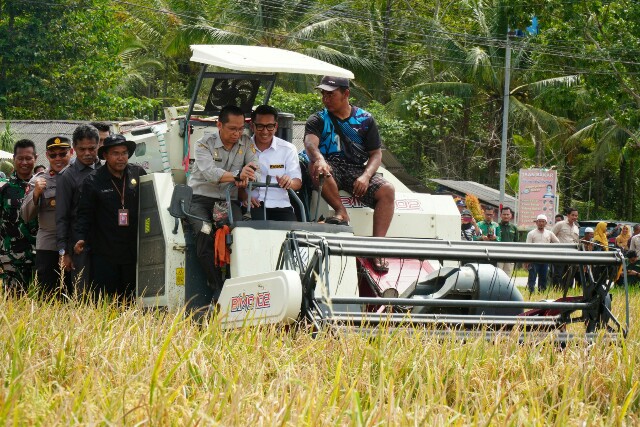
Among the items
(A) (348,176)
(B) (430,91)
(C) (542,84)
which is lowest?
(A) (348,176)

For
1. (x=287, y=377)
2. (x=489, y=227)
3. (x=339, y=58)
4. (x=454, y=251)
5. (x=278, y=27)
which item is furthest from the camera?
(x=278, y=27)

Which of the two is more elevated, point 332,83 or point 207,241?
point 332,83

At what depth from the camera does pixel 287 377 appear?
542cm

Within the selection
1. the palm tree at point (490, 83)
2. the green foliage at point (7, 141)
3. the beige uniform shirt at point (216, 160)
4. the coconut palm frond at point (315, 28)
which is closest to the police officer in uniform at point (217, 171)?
the beige uniform shirt at point (216, 160)

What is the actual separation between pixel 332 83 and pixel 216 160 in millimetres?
1188

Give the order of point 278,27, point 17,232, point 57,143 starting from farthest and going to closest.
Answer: point 278,27
point 17,232
point 57,143

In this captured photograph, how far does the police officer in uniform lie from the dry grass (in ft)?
4.66

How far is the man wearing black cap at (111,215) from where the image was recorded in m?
9.66

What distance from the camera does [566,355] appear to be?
668 centimetres

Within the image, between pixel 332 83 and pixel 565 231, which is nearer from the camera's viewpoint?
pixel 332 83

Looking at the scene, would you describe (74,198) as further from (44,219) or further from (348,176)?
(348,176)

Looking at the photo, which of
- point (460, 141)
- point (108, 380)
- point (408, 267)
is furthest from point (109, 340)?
point (460, 141)

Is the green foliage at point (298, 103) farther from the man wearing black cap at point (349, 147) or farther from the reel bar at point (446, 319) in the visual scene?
the reel bar at point (446, 319)

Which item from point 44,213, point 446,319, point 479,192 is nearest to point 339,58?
point 479,192
